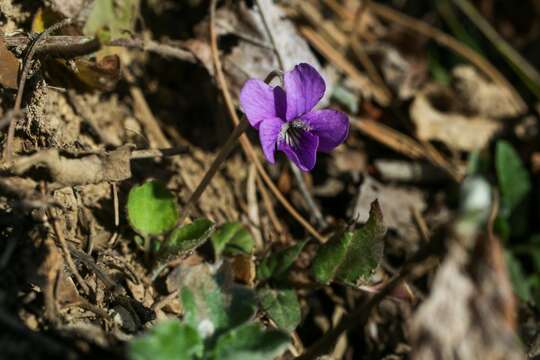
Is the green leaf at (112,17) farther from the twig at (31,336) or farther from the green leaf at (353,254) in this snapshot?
the twig at (31,336)

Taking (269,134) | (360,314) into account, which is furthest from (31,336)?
(269,134)

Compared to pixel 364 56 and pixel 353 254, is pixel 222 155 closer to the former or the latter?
pixel 353 254

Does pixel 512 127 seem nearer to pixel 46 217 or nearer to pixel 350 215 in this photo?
pixel 350 215

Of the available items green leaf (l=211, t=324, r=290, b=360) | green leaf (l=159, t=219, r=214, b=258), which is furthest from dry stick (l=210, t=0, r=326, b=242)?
green leaf (l=211, t=324, r=290, b=360)

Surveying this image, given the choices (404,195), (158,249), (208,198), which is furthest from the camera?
(404,195)

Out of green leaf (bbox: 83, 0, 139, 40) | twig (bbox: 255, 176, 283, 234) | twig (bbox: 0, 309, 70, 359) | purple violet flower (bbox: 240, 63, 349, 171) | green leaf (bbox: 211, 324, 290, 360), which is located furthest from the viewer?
twig (bbox: 255, 176, 283, 234)

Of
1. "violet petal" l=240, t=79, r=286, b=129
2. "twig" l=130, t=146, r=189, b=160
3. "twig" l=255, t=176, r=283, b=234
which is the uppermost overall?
"violet petal" l=240, t=79, r=286, b=129

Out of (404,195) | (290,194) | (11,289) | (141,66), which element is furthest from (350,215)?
(11,289)

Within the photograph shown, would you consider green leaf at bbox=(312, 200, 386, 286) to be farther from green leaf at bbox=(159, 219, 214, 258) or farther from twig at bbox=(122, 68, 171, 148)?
twig at bbox=(122, 68, 171, 148)
